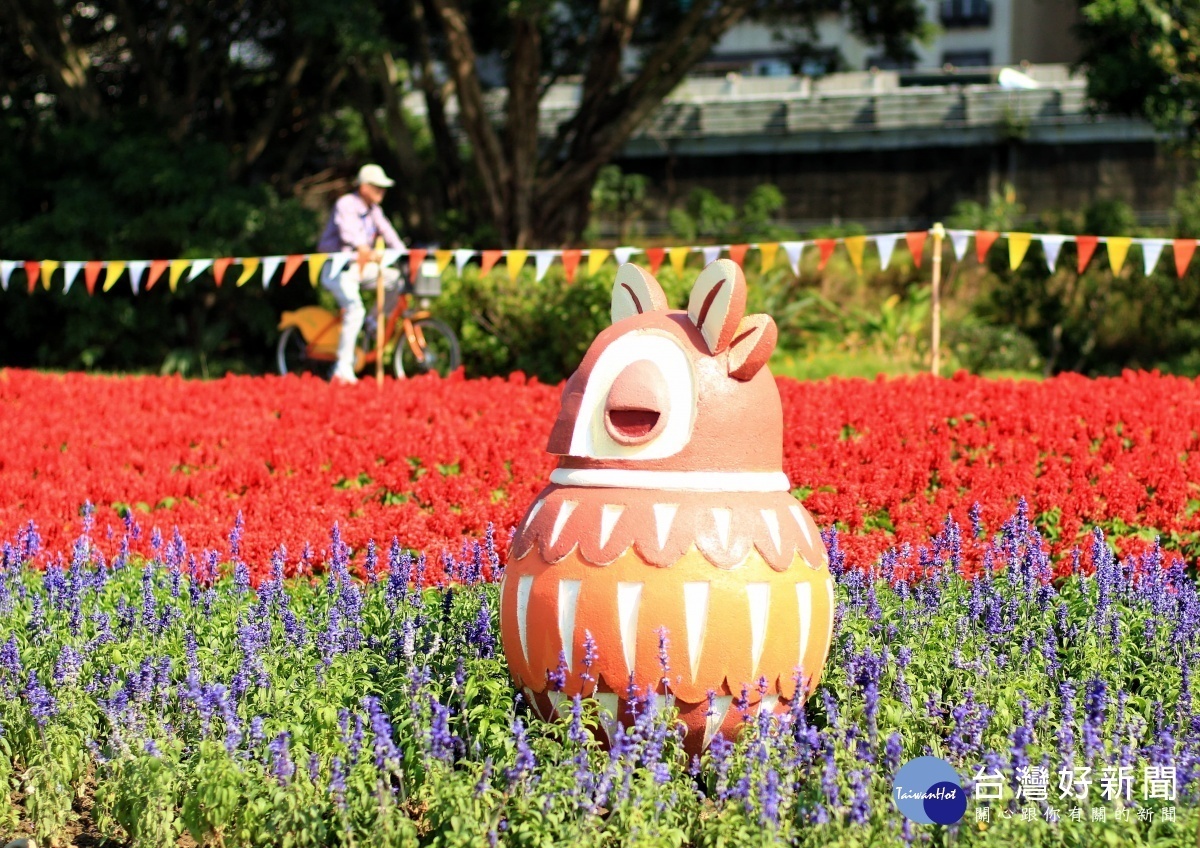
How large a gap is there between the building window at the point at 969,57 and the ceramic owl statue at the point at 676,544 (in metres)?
41.1

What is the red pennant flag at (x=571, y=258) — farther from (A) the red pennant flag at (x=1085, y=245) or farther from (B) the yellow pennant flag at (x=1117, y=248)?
(B) the yellow pennant flag at (x=1117, y=248)

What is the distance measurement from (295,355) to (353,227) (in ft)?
12.5

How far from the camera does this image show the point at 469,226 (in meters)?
21.0

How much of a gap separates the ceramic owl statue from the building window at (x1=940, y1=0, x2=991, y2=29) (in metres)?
41.3

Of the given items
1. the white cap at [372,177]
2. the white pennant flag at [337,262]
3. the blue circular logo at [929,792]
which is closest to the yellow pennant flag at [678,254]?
the white cap at [372,177]

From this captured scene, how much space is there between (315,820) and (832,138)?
83.5ft

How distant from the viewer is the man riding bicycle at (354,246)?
1273cm

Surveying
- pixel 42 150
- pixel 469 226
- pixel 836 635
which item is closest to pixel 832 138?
pixel 469 226

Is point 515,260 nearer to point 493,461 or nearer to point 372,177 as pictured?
point 372,177

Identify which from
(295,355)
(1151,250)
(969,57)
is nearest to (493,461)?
(1151,250)

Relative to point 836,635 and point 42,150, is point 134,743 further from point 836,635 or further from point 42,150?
point 42,150

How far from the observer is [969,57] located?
141 feet

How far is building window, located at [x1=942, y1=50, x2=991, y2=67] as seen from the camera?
141 ft

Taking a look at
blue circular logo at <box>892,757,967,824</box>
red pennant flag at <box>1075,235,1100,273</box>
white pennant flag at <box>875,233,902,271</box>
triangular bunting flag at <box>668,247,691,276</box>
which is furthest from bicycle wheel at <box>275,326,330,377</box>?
blue circular logo at <box>892,757,967,824</box>
